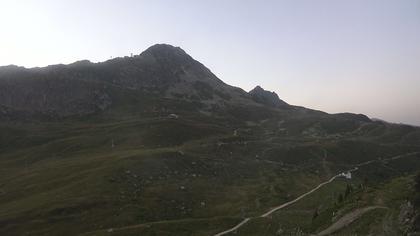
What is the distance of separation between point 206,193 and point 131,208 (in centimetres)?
2166

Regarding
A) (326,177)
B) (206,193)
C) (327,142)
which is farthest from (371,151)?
(206,193)

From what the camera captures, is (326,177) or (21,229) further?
(326,177)

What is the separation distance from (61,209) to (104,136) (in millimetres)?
94682

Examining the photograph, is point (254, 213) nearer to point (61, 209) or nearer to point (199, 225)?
point (199, 225)

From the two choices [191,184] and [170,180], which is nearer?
[191,184]

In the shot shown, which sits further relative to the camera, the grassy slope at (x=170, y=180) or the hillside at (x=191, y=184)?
the grassy slope at (x=170, y=180)

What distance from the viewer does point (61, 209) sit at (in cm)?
10125

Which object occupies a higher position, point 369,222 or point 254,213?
point 369,222

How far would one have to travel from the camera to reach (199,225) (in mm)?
91812

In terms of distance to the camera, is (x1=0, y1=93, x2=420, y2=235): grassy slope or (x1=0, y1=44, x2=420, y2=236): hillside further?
(x1=0, y1=93, x2=420, y2=235): grassy slope

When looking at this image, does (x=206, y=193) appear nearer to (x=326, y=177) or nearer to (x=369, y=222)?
(x=326, y=177)

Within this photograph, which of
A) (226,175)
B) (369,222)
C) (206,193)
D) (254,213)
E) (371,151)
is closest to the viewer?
(369,222)

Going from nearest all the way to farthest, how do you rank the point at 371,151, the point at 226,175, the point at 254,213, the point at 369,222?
the point at 369,222 → the point at 254,213 → the point at 226,175 → the point at 371,151

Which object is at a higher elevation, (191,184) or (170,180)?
(170,180)
